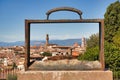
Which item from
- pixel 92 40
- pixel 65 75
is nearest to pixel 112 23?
pixel 92 40

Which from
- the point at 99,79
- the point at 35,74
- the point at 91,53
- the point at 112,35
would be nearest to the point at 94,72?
the point at 99,79

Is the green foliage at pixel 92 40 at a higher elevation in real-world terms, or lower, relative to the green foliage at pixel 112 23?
lower

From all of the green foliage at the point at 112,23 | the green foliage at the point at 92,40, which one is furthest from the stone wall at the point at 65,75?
the green foliage at the point at 92,40

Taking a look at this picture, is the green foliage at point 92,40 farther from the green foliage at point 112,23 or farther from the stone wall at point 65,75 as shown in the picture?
the stone wall at point 65,75

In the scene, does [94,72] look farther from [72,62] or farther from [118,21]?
[118,21]

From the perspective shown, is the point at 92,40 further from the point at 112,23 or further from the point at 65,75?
the point at 65,75

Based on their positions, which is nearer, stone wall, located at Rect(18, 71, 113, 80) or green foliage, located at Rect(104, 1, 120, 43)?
stone wall, located at Rect(18, 71, 113, 80)

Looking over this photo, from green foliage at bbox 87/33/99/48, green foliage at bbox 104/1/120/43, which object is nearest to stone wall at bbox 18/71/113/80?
green foliage at bbox 104/1/120/43

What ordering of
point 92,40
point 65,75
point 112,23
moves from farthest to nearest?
point 92,40 < point 112,23 < point 65,75

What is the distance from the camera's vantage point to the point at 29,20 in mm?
3893

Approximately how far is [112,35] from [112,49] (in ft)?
39.2

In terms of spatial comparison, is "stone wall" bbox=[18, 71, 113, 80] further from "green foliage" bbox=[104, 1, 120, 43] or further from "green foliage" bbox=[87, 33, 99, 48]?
"green foliage" bbox=[87, 33, 99, 48]

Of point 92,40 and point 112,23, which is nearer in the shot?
point 112,23

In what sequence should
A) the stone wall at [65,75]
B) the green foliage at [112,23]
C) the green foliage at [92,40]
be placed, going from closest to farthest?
the stone wall at [65,75] → the green foliage at [112,23] → the green foliage at [92,40]
